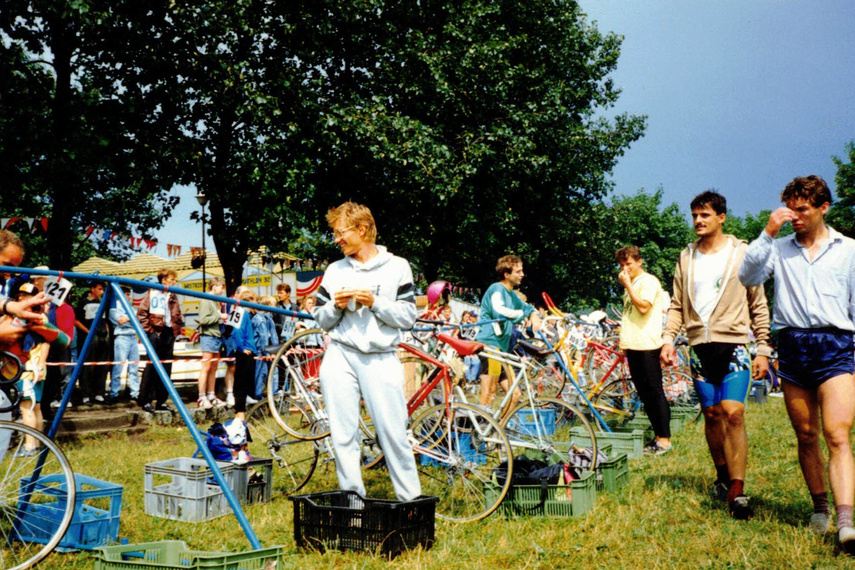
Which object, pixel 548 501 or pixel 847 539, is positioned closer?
pixel 847 539

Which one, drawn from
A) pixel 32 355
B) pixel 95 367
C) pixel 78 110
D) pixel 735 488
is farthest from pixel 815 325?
pixel 78 110

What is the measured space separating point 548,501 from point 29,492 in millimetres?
3142

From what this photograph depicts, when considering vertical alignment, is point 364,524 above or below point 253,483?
above

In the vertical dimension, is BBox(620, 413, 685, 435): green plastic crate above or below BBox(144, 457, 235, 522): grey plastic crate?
above

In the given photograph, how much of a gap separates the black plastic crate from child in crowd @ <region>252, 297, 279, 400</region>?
5.96 meters

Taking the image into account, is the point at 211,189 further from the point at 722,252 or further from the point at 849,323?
the point at 849,323

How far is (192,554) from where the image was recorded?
352cm

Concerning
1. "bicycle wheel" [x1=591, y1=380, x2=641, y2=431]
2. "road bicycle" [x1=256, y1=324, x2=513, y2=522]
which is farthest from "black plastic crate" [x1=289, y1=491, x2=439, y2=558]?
"bicycle wheel" [x1=591, y1=380, x2=641, y2=431]

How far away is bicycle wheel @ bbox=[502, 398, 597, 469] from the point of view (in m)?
5.68

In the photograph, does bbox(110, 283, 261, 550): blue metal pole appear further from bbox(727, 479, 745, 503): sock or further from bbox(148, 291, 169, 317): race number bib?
bbox(148, 291, 169, 317): race number bib

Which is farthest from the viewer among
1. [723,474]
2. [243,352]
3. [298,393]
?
[243,352]

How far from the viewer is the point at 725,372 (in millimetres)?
4895

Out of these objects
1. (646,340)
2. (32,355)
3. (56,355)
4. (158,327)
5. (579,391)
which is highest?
(646,340)

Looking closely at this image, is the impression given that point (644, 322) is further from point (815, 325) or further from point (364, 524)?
point (364, 524)
